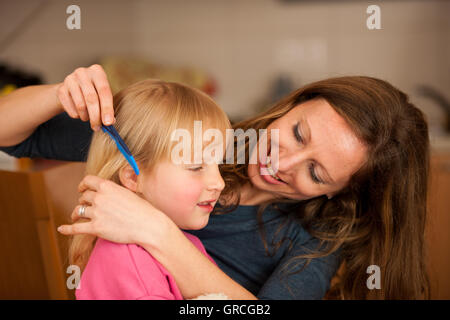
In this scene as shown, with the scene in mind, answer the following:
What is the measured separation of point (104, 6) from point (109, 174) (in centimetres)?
177

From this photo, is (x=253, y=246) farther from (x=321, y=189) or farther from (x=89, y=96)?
(x=89, y=96)

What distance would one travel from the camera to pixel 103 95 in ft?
1.85

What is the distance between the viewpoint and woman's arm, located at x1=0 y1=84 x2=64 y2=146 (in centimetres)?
65

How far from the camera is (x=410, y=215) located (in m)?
0.84

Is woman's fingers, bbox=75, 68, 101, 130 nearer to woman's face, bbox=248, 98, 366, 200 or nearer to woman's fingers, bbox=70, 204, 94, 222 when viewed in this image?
woman's fingers, bbox=70, 204, 94, 222

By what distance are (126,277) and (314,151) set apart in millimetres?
435

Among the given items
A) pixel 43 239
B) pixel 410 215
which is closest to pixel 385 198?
pixel 410 215

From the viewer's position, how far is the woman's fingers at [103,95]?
0.55m

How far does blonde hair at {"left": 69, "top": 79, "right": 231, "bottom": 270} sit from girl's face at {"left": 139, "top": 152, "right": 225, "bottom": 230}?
0.9 inches

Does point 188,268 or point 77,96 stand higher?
point 77,96

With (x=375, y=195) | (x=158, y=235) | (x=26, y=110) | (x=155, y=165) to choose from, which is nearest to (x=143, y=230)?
(x=158, y=235)

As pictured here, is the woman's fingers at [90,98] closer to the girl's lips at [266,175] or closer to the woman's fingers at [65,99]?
the woman's fingers at [65,99]

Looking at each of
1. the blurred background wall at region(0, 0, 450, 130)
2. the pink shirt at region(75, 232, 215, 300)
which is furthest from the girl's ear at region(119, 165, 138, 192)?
the blurred background wall at region(0, 0, 450, 130)
